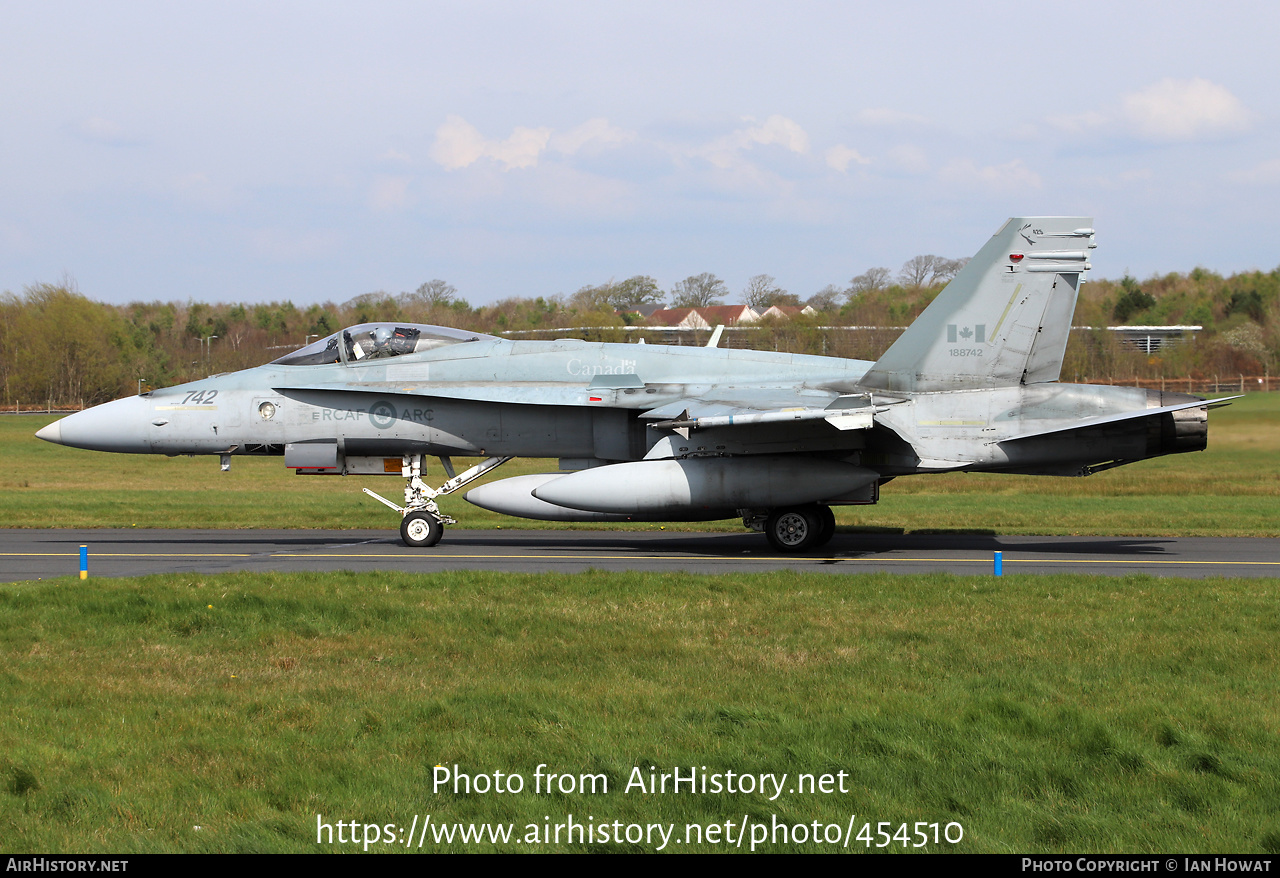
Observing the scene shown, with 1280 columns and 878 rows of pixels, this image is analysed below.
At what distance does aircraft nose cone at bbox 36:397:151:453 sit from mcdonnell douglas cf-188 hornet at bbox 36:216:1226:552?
35 millimetres

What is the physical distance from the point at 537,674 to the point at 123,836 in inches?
135


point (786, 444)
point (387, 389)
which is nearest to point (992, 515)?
point (786, 444)

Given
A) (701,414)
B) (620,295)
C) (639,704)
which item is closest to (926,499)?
(701,414)

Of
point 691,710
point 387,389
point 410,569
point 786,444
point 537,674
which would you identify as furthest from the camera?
point 387,389

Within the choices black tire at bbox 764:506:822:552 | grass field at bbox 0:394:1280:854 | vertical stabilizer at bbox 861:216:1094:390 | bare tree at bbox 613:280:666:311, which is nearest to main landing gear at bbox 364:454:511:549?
black tire at bbox 764:506:822:552

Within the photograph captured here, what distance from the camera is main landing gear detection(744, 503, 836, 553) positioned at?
16.3 meters

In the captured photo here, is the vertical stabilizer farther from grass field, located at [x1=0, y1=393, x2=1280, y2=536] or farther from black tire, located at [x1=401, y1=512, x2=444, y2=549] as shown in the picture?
black tire, located at [x1=401, y1=512, x2=444, y2=549]

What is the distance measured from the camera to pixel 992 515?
2209 cm

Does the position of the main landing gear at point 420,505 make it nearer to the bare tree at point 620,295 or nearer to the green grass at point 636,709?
the green grass at point 636,709

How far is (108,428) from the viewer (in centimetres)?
1689

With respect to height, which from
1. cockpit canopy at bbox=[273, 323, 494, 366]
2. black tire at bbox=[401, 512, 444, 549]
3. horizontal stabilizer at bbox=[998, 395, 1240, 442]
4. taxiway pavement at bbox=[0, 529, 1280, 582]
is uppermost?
cockpit canopy at bbox=[273, 323, 494, 366]

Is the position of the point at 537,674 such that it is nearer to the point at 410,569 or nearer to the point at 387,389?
the point at 410,569

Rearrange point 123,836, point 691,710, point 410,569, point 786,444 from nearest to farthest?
point 123,836 < point 691,710 < point 410,569 < point 786,444

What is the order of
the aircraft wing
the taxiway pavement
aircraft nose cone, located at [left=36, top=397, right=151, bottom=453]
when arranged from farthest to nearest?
aircraft nose cone, located at [left=36, top=397, right=151, bottom=453] → the aircraft wing → the taxiway pavement
